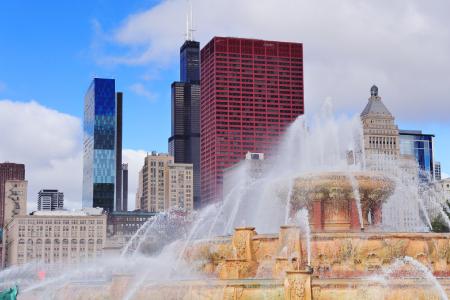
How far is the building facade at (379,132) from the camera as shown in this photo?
6481 inches

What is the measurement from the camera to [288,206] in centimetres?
3759

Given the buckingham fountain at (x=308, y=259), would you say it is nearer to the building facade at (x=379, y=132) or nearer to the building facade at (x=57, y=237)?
the building facade at (x=379, y=132)

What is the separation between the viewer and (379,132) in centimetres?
16850

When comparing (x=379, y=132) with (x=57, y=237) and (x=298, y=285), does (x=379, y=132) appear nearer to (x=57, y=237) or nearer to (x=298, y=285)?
(x=57, y=237)

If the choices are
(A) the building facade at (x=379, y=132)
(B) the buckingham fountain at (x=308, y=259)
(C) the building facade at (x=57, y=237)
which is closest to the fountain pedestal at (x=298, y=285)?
(B) the buckingham fountain at (x=308, y=259)

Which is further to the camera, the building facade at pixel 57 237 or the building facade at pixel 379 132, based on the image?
the building facade at pixel 57 237

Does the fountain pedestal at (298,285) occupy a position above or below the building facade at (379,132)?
below

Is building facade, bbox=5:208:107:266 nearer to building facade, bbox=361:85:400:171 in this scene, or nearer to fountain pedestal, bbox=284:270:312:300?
building facade, bbox=361:85:400:171

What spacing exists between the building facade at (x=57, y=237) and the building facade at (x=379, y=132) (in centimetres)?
6310

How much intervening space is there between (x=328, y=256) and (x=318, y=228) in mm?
6184

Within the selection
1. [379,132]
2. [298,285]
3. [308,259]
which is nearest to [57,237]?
[379,132]

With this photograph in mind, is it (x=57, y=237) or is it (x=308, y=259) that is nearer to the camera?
(x=308, y=259)

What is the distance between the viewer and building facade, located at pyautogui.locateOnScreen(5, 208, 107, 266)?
168 metres

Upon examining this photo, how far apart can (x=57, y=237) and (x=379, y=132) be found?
7740 cm
